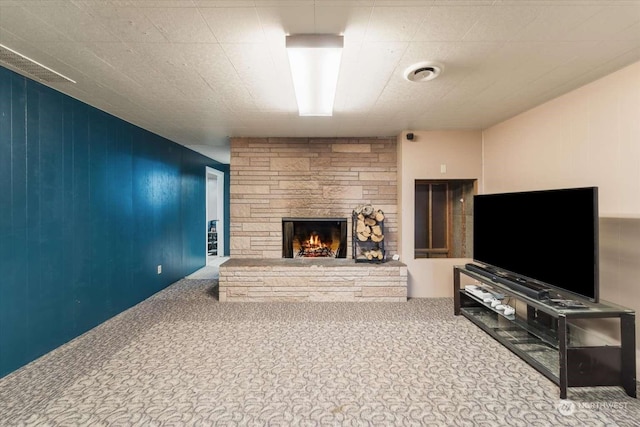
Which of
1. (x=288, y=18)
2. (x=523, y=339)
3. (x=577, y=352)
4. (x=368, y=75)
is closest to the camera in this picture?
(x=288, y=18)

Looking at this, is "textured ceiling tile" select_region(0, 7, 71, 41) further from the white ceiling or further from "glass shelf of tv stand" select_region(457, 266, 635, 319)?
"glass shelf of tv stand" select_region(457, 266, 635, 319)

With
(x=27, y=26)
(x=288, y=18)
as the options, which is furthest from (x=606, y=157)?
(x=27, y=26)

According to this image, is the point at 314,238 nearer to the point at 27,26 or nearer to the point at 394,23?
the point at 394,23

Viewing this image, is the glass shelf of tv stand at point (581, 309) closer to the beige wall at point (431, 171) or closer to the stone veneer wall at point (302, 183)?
the beige wall at point (431, 171)

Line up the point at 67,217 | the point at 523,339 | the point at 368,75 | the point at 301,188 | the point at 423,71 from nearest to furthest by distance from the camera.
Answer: the point at 423,71, the point at 368,75, the point at 523,339, the point at 67,217, the point at 301,188

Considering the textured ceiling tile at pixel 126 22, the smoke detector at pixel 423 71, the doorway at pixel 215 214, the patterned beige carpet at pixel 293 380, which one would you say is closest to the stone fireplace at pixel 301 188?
the patterned beige carpet at pixel 293 380

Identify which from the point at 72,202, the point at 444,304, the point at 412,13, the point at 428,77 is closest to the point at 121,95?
the point at 72,202

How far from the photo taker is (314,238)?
4215 millimetres

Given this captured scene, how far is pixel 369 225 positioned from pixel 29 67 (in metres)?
3.66

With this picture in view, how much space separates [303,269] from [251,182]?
155 cm

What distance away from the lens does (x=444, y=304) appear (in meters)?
3.44

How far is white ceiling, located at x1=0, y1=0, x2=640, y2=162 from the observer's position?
4.65 ft

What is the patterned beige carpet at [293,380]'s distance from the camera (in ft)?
5.26

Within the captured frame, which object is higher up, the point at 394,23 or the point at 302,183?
the point at 394,23
